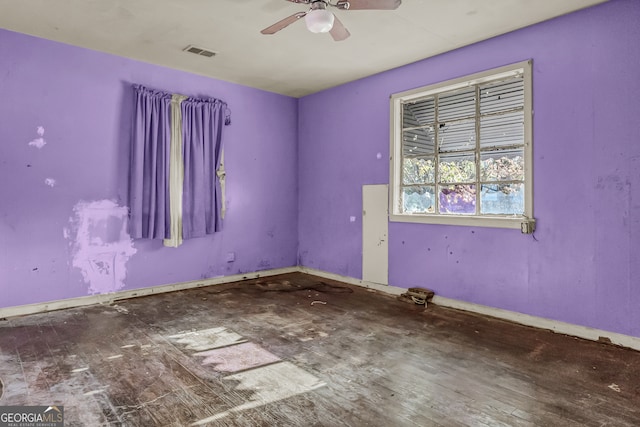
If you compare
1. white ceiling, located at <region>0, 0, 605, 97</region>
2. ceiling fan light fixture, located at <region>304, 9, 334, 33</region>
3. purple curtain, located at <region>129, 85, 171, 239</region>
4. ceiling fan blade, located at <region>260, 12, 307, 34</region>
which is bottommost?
purple curtain, located at <region>129, 85, 171, 239</region>

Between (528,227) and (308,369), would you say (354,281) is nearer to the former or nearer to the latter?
(528,227)

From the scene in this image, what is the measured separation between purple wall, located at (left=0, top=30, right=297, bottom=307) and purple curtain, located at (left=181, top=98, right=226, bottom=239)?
8.5 inches

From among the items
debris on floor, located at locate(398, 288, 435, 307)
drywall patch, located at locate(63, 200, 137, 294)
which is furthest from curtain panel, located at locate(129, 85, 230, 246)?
debris on floor, located at locate(398, 288, 435, 307)

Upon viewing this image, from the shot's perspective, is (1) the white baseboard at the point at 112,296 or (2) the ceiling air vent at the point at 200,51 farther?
(2) the ceiling air vent at the point at 200,51

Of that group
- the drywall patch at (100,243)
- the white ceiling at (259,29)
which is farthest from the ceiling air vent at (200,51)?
the drywall patch at (100,243)

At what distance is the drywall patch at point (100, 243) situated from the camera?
412 cm

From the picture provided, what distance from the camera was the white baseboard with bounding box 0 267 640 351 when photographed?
3160 mm

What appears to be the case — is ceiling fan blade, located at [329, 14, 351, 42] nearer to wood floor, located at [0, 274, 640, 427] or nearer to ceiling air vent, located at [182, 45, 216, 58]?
ceiling air vent, located at [182, 45, 216, 58]

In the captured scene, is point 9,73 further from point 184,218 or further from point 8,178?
point 184,218

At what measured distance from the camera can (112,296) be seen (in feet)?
14.2

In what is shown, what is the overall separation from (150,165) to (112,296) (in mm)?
1621

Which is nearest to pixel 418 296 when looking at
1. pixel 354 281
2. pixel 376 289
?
pixel 376 289

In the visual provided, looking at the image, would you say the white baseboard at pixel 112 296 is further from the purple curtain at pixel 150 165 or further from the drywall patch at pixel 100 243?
the purple curtain at pixel 150 165

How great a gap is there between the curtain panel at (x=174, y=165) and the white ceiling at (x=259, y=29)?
0.56m
